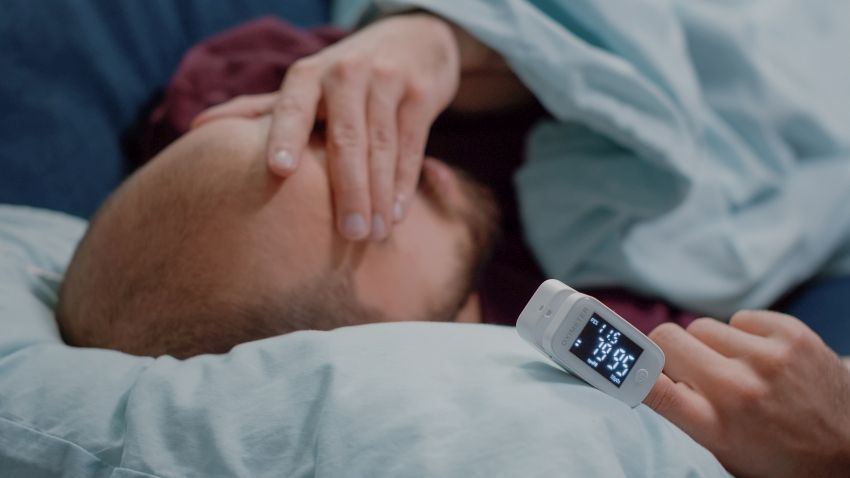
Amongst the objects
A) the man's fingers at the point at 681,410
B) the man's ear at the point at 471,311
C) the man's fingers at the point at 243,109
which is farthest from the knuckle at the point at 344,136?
the man's fingers at the point at 681,410

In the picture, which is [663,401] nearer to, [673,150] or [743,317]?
[743,317]

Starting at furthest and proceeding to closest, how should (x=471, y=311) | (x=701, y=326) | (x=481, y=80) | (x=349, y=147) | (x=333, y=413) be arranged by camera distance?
(x=481, y=80) < (x=471, y=311) < (x=349, y=147) < (x=701, y=326) < (x=333, y=413)

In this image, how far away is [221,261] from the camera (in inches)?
26.9

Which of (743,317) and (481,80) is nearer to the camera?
(743,317)

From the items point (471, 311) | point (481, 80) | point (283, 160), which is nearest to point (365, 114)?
point (283, 160)

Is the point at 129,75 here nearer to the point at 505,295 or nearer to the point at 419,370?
the point at 505,295

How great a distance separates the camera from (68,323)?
74cm

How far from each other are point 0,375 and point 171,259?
0.14 m

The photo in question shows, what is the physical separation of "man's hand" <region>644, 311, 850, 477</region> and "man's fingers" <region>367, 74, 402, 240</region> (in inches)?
10.2

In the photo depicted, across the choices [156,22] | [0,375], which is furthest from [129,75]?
[0,375]

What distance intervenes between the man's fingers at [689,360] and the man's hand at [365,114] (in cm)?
25

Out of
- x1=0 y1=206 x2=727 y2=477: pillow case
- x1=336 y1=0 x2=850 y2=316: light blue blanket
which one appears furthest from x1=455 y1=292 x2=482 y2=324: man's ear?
x1=0 y1=206 x2=727 y2=477: pillow case

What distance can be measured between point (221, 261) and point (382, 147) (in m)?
0.17

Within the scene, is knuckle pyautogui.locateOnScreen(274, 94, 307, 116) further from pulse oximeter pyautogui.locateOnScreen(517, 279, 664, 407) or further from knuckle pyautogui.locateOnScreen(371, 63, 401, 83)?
pulse oximeter pyautogui.locateOnScreen(517, 279, 664, 407)
